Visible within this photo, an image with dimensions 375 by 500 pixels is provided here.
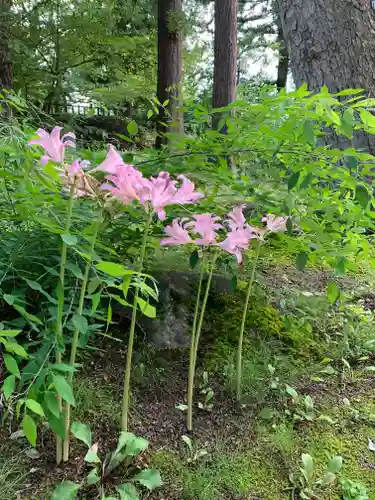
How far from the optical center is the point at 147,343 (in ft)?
5.77

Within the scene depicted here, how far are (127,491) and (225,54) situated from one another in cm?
621

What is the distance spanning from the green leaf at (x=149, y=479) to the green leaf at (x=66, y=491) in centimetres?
17

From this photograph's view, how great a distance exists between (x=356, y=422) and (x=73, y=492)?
1059mm

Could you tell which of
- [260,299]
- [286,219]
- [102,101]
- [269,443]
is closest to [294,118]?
[286,219]

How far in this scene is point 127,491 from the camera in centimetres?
113

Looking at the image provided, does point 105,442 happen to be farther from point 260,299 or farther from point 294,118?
point 294,118

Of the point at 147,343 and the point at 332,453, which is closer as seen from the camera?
the point at 332,453

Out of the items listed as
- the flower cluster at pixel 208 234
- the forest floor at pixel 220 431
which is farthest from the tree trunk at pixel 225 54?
the flower cluster at pixel 208 234

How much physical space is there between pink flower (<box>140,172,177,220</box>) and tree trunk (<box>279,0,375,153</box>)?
1.67 m

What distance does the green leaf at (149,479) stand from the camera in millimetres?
1164

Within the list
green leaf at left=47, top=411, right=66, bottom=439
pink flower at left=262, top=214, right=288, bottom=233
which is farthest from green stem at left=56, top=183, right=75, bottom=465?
pink flower at left=262, top=214, right=288, bottom=233

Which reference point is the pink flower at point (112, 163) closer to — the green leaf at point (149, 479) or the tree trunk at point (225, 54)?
the green leaf at point (149, 479)

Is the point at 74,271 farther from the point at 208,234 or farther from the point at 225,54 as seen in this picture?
the point at 225,54

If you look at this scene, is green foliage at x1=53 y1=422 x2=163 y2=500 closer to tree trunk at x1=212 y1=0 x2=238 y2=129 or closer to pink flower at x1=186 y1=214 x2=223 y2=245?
pink flower at x1=186 y1=214 x2=223 y2=245
